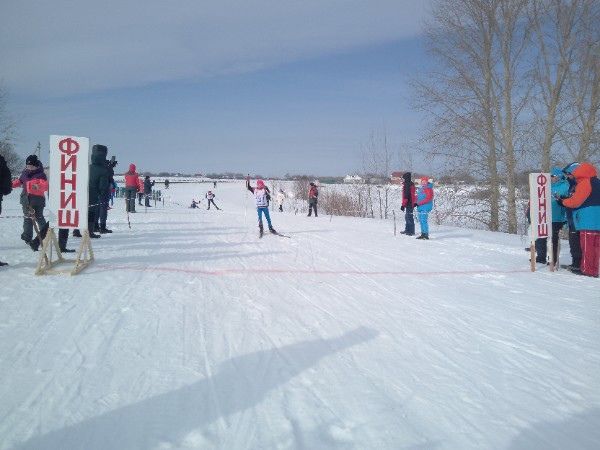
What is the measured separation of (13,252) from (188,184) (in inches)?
2757

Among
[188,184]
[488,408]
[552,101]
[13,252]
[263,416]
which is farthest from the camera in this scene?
[188,184]

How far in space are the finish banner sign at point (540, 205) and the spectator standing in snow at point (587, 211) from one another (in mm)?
430

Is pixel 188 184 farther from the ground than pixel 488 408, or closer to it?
farther from the ground

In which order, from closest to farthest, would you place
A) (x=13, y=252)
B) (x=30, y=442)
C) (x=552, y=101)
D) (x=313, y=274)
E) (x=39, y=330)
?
(x=30, y=442) < (x=39, y=330) < (x=313, y=274) < (x=13, y=252) < (x=552, y=101)

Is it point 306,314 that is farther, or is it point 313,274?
point 313,274

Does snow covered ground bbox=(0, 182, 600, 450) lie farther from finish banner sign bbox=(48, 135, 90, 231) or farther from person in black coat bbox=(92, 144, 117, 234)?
person in black coat bbox=(92, 144, 117, 234)

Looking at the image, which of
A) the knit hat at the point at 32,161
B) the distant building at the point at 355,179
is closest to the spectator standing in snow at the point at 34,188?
the knit hat at the point at 32,161

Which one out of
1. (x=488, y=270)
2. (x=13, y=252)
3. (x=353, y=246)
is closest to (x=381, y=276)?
(x=488, y=270)

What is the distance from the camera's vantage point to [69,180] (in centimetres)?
633

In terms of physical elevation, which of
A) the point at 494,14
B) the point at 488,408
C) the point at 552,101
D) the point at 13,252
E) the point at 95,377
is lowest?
the point at 488,408

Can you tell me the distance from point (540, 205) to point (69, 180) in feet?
28.6

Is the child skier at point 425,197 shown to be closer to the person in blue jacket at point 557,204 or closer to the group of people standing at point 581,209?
the person in blue jacket at point 557,204

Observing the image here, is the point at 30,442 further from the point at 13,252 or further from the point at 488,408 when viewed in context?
the point at 13,252

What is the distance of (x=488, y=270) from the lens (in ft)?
25.9
